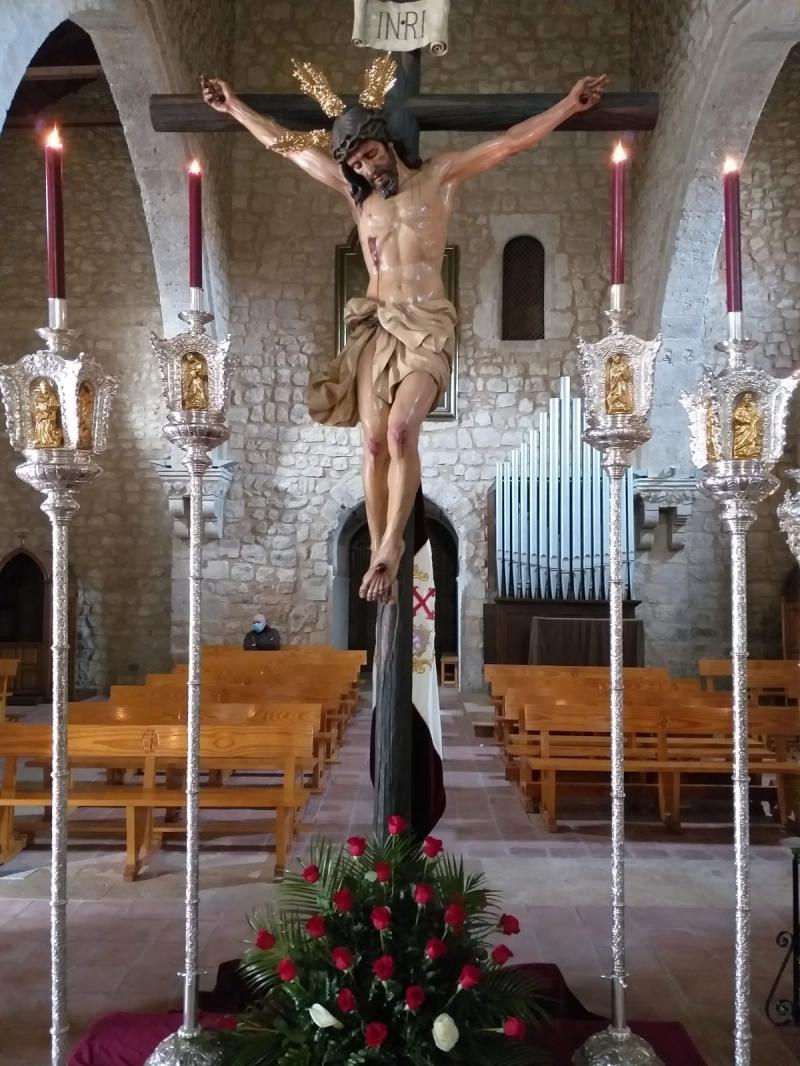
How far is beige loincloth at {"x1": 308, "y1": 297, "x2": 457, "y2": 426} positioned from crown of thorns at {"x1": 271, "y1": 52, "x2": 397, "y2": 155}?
42 cm

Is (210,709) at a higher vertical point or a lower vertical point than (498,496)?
lower

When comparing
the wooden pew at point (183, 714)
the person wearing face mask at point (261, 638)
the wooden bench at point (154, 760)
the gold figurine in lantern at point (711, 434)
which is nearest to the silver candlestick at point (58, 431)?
the gold figurine in lantern at point (711, 434)

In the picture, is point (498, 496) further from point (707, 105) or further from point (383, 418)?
point (383, 418)

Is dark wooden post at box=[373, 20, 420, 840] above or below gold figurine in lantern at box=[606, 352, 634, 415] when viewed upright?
below

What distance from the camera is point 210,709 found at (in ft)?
15.6

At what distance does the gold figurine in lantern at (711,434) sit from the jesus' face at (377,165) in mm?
947

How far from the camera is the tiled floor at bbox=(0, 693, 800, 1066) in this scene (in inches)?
100

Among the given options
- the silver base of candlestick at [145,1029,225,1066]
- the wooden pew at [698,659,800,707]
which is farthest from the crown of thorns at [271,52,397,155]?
the wooden pew at [698,659,800,707]

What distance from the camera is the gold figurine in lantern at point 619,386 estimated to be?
1.87 m

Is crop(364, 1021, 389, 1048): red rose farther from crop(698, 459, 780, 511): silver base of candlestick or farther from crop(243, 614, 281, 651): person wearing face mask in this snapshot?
crop(243, 614, 281, 651): person wearing face mask

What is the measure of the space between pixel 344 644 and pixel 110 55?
253 inches

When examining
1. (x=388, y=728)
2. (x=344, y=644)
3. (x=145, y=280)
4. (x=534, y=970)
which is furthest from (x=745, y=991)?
(x=145, y=280)

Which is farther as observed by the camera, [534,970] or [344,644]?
[344,644]

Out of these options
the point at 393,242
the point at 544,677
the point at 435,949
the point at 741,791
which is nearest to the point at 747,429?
the point at 741,791
